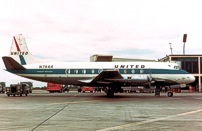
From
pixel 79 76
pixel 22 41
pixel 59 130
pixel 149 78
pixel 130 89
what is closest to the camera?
pixel 59 130

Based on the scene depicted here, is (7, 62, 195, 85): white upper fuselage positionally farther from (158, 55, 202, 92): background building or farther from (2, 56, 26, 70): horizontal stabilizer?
(158, 55, 202, 92): background building

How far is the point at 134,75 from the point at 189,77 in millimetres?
7407

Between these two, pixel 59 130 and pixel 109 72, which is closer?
pixel 59 130

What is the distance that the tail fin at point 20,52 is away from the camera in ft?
93.7

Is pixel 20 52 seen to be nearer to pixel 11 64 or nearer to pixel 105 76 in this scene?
pixel 11 64

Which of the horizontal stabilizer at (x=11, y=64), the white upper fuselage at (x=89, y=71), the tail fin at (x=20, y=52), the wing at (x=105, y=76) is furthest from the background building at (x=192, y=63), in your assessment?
the horizontal stabilizer at (x=11, y=64)

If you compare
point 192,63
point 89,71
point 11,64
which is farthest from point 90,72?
point 192,63

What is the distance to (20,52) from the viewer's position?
28.7m

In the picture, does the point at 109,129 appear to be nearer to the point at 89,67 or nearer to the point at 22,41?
the point at 89,67

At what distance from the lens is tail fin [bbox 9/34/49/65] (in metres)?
28.5

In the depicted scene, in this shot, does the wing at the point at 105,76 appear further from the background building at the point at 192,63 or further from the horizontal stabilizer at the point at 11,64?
the background building at the point at 192,63

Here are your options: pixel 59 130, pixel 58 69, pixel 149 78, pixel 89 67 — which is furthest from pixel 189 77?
pixel 59 130

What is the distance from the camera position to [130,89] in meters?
51.3

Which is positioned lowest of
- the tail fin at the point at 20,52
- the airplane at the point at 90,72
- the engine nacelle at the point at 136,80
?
the engine nacelle at the point at 136,80
